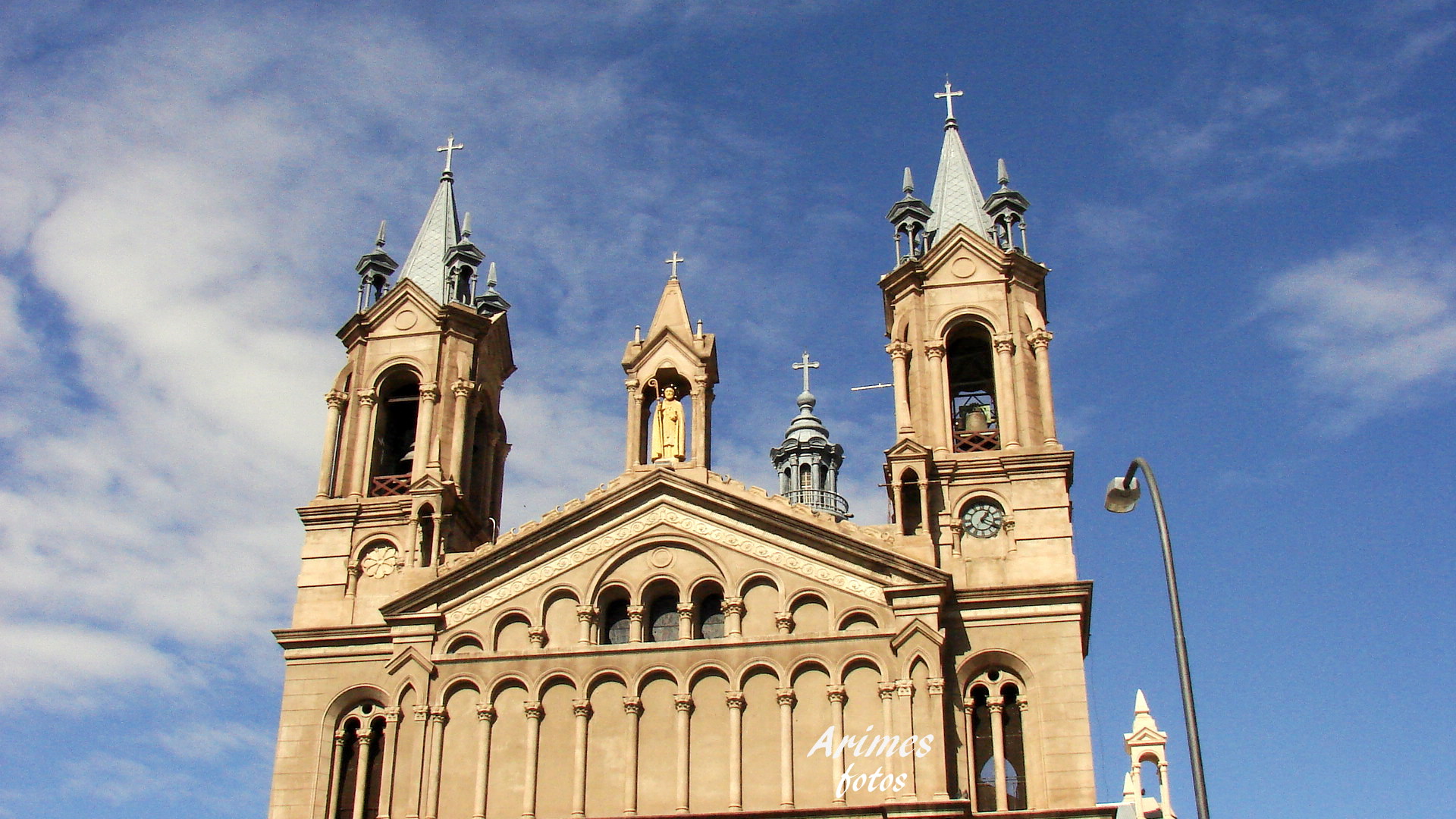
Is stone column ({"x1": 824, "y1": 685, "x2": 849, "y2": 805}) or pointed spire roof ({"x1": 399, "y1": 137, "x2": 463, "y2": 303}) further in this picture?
pointed spire roof ({"x1": 399, "y1": 137, "x2": 463, "y2": 303})

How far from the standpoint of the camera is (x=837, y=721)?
3212cm

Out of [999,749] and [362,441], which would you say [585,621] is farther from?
[999,749]

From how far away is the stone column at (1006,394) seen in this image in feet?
121

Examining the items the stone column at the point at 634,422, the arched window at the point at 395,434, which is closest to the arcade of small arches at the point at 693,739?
the stone column at the point at 634,422

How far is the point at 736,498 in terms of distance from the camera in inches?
1380

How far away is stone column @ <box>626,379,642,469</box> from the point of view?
37.1 meters

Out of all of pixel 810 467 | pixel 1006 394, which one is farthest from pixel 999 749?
pixel 810 467

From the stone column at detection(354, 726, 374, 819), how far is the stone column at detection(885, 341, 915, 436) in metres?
14.4

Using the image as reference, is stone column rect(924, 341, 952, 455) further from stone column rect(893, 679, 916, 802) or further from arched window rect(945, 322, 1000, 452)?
stone column rect(893, 679, 916, 802)

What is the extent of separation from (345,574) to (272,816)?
595 centimetres

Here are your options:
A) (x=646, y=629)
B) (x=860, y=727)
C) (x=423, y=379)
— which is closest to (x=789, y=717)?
(x=860, y=727)

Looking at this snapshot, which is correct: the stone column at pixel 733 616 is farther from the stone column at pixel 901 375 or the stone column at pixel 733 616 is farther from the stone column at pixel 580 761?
the stone column at pixel 901 375

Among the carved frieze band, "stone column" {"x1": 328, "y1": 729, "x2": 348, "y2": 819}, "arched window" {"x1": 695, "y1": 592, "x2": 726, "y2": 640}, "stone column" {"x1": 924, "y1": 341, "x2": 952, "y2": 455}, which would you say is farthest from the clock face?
"stone column" {"x1": 328, "y1": 729, "x2": 348, "y2": 819}

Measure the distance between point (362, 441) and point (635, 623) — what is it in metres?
10.1
